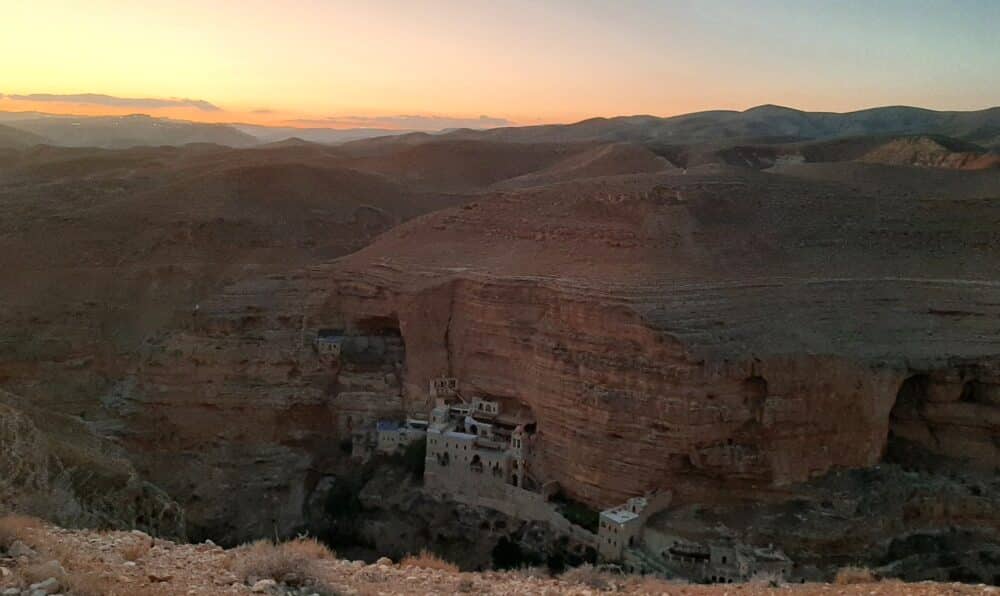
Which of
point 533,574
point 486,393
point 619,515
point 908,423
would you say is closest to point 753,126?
point 908,423

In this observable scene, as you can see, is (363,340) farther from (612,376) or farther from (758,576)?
(758,576)

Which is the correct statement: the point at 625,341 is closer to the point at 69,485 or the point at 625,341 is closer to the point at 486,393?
the point at 486,393

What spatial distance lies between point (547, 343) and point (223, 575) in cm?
1430

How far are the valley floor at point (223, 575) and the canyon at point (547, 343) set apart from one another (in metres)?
4.65

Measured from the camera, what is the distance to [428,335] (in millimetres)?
24312

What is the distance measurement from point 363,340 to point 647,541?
1189 cm

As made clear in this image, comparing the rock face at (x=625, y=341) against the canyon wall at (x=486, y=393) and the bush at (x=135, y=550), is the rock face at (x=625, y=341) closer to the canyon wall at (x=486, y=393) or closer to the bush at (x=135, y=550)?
the canyon wall at (x=486, y=393)

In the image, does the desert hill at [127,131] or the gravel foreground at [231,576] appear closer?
the gravel foreground at [231,576]

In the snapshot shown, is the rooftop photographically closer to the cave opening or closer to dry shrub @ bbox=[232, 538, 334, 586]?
the cave opening

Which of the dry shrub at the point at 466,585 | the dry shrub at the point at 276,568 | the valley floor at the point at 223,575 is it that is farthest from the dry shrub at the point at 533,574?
the dry shrub at the point at 276,568

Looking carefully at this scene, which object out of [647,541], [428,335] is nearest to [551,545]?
[647,541]

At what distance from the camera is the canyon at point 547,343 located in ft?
62.2

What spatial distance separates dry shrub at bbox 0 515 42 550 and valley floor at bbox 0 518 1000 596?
15 millimetres

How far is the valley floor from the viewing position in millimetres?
6652
